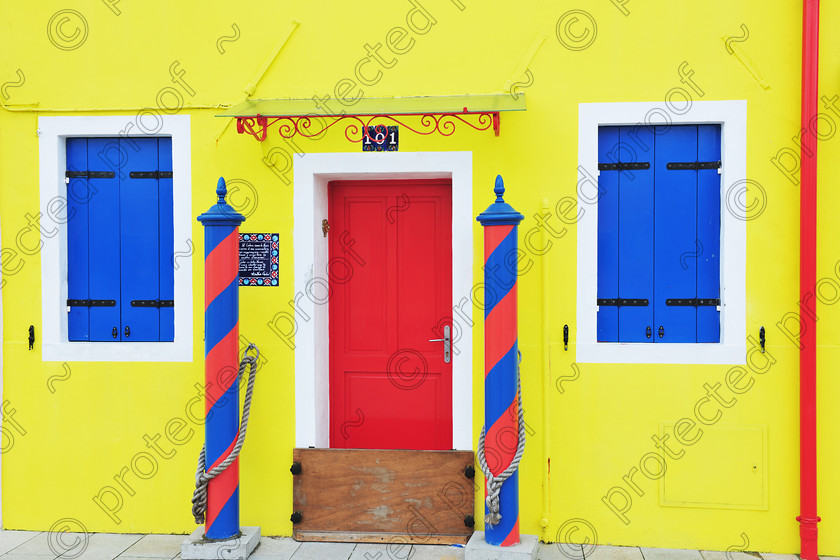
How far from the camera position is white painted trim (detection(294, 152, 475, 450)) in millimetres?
4461

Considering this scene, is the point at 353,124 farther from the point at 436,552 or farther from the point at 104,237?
the point at 436,552

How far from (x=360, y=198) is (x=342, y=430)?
163 cm

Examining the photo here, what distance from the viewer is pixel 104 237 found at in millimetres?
4770

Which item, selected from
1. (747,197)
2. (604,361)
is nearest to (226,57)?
(604,361)

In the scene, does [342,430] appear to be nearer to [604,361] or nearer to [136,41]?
[604,361]

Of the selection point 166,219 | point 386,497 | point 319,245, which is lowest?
point 386,497

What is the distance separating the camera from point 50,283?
469cm

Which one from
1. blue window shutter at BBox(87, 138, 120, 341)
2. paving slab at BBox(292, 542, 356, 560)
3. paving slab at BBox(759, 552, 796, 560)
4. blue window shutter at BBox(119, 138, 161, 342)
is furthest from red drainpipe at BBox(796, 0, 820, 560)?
blue window shutter at BBox(87, 138, 120, 341)

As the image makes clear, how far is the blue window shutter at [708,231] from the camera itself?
4.41m

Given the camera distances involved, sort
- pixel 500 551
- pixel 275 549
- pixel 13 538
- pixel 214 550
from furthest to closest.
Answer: pixel 13 538 → pixel 275 549 → pixel 214 550 → pixel 500 551

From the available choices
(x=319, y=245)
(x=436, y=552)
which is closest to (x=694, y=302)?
(x=436, y=552)

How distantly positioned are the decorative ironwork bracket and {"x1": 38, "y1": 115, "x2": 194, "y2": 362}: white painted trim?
1.66 ft

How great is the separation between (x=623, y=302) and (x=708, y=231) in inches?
27.8

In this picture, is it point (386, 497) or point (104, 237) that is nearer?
point (386, 497)
